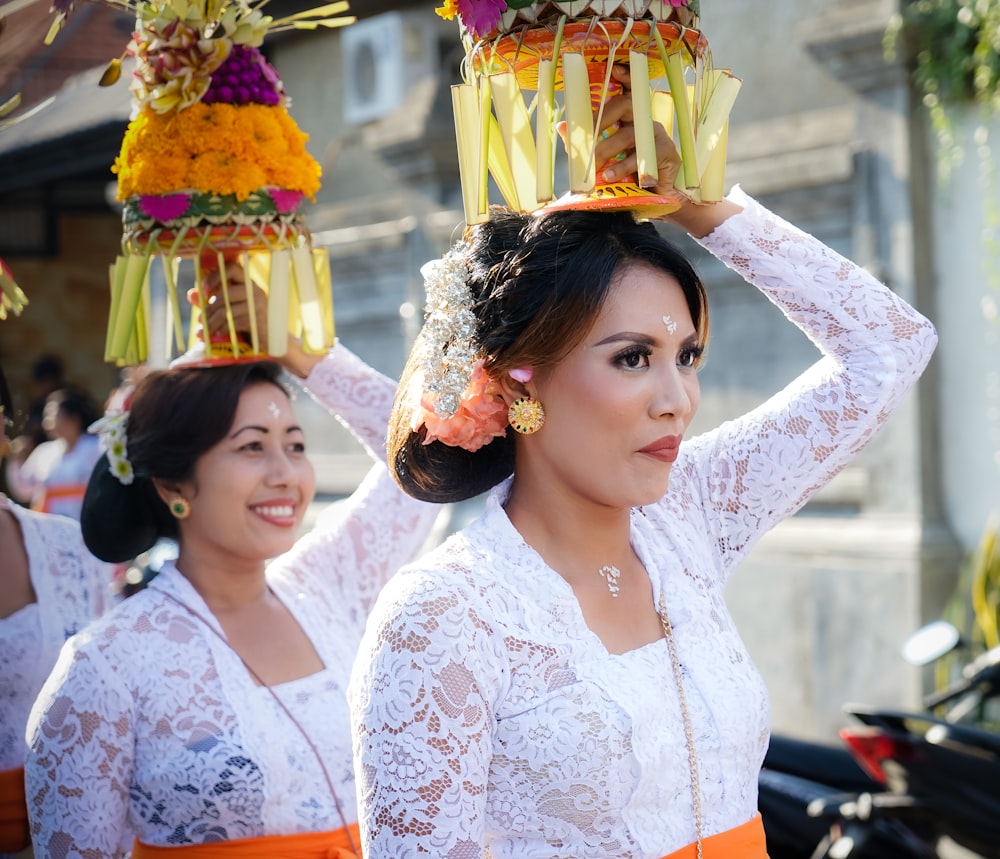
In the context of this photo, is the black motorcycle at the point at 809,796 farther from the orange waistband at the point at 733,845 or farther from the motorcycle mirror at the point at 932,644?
the orange waistband at the point at 733,845

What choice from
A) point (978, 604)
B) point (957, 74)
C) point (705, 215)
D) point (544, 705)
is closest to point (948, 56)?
point (957, 74)

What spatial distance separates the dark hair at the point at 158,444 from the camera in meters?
2.90

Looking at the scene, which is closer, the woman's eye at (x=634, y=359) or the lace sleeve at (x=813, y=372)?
the woman's eye at (x=634, y=359)

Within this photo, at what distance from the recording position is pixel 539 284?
1.94 m

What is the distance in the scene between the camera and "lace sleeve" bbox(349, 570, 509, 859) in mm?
1759

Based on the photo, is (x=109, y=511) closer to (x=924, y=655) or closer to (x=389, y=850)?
(x=389, y=850)

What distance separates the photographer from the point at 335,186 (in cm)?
881

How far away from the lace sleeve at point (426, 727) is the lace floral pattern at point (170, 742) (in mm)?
867

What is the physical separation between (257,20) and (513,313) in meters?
1.10

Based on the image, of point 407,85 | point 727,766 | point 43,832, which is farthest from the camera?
point 407,85

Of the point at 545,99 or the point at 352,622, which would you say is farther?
the point at 352,622

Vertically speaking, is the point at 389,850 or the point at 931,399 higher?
the point at 389,850

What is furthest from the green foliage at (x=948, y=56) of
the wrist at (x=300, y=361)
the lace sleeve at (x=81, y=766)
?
the lace sleeve at (x=81, y=766)

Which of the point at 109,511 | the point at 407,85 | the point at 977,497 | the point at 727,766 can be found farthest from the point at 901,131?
the point at 727,766
